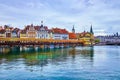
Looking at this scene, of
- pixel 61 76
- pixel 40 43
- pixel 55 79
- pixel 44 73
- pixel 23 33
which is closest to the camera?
pixel 55 79

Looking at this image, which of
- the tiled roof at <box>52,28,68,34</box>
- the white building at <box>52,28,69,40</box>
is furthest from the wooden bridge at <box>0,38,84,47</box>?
the tiled roof at <box>52,28,68,34</box>

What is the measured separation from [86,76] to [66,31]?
164 m

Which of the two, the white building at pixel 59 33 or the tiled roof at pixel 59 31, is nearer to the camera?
the white building at pixel 59 33

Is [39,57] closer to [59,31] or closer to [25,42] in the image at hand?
[25,42]

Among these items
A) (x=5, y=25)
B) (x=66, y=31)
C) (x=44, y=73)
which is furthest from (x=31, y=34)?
(x=44, y=73)

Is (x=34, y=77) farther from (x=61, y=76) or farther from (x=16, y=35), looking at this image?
(x=16, y=35)

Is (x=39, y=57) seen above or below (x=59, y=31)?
below

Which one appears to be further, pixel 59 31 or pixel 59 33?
pixel 59 33

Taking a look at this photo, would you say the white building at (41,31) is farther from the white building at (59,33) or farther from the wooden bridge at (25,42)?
the wooden bridge at (25,42)

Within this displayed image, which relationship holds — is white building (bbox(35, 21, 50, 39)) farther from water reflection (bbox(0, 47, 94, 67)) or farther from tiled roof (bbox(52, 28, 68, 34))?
water reflection (bbox(0, 47, 94, 67))

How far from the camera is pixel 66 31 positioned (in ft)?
632

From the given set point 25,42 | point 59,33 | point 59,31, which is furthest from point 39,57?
point 59,33

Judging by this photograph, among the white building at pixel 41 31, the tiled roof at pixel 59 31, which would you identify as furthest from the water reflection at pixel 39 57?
the tiled roof at pixel 59 31

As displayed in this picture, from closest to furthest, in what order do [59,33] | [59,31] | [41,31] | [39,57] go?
[39,57] → [41,31] → [59,31] → [59,33]
